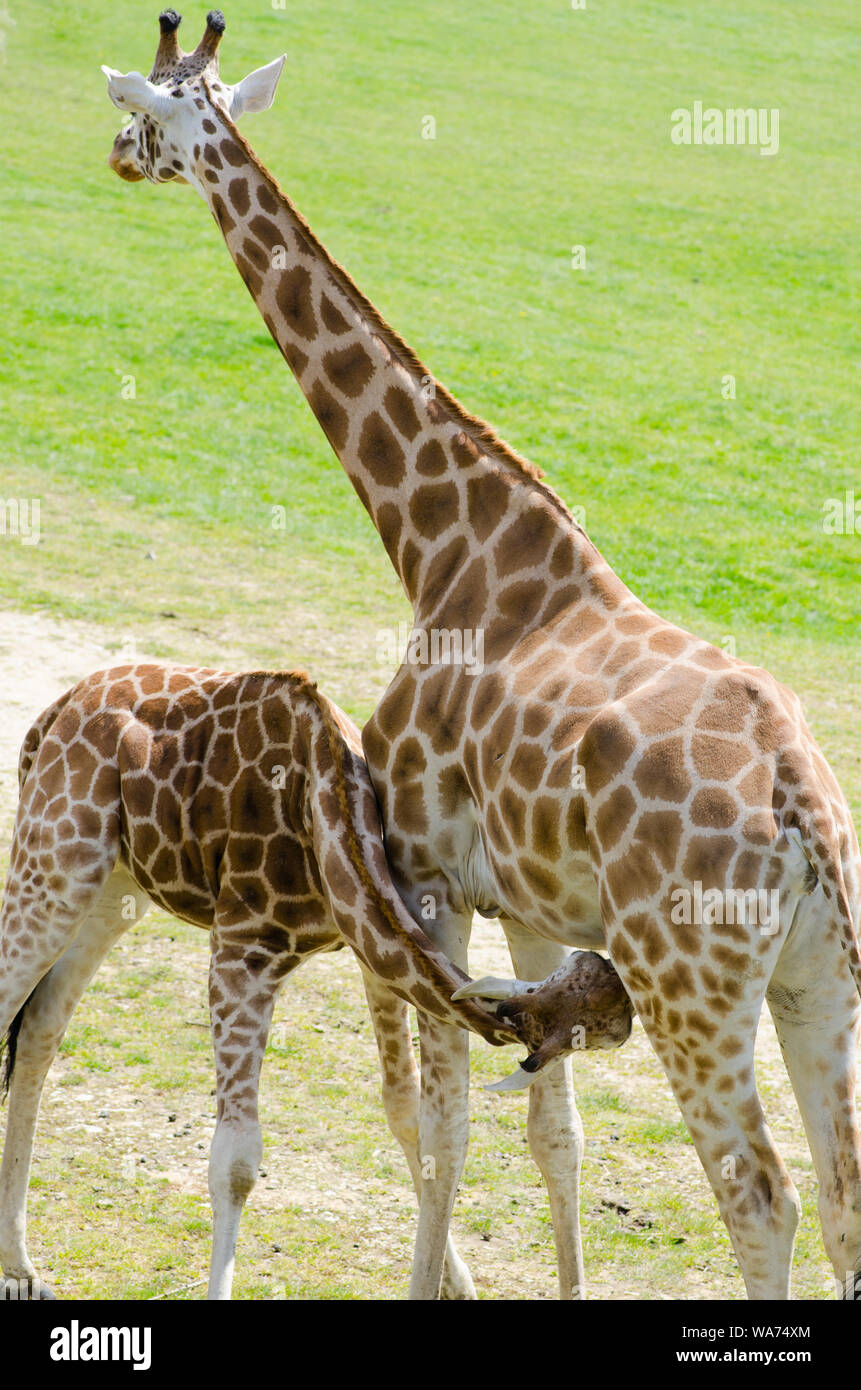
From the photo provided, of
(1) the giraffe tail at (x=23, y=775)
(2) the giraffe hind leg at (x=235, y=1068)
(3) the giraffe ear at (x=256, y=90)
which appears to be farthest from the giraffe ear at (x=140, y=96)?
(2) the giraffe hind leg at (x=235, y=1068)

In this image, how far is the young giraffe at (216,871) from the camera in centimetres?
554

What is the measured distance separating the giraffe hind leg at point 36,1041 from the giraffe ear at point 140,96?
3.33m

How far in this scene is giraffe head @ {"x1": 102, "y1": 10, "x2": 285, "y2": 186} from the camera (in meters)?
6.52

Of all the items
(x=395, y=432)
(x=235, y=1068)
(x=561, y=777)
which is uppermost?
(x=395, y=432)

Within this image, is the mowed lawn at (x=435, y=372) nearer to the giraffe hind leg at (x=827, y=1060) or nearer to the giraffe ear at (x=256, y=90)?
the giraffe hind leg at (x=827, y=1060)

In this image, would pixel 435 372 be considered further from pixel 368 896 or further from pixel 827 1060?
pixel 827 1060

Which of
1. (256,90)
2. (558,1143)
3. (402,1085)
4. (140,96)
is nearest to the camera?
(558,1143)

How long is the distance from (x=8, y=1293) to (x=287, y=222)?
4.63 metres

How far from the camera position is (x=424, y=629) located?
19.0 feet

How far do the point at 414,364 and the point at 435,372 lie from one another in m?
18.0

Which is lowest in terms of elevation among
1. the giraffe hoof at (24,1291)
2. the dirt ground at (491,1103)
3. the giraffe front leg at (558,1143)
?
the giraffe hoof at (24,1291)

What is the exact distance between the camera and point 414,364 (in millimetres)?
6207

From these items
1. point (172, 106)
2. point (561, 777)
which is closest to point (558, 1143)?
point (561, 777)

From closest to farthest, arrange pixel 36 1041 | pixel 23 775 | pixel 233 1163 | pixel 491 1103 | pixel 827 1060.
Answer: pixel 827 1060 < pixel 233 1163 < pixel 36 1041 < pixel 23 775 < pixel 491 1103
